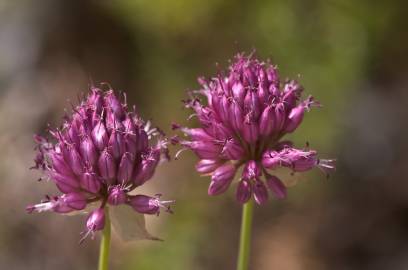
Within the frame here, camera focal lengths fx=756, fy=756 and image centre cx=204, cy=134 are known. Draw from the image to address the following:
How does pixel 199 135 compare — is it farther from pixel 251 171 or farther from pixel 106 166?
Answer: pixel 106 166

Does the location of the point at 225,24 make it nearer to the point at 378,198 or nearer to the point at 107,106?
the point at 378,198

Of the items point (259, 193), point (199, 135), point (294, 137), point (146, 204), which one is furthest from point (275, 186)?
point (294, 137)

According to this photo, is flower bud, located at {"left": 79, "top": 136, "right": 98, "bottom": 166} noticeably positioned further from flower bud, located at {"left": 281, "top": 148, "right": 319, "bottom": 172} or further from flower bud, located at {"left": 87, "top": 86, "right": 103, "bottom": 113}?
flower bud, located at {"left": 281, "top": 148, "right": 319, "bottom": 172}

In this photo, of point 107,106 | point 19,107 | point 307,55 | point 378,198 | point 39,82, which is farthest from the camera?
point 39,82

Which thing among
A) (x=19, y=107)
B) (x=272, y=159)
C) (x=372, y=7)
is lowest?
(x=272, y=159)

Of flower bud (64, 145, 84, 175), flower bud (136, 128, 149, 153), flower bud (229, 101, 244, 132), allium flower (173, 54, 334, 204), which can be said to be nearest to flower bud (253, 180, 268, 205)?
allium flower (173, 54, 334, 204)

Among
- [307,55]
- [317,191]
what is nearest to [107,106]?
[307,55]

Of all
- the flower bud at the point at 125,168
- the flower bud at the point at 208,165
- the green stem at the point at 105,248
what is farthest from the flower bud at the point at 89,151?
the flower bud at the point at 208,165

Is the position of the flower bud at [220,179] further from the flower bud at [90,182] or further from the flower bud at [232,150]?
the flower bud at [90,182]
